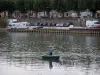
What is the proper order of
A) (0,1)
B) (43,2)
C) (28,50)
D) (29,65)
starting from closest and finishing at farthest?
(29,65), (28,50), (43,2), (0,1)

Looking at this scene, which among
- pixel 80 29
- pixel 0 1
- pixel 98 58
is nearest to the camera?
pixel 98 58

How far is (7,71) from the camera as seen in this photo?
62000mm

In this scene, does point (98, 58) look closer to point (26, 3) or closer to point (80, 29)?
point (80, 29)

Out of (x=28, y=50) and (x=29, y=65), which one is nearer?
(x=29, y=65)

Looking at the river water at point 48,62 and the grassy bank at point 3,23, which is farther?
the grassy bank at point 3,23

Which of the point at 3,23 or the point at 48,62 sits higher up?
the point at 48,62

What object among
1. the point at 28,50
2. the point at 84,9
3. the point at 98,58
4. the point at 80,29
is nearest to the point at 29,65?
the point at 98,58

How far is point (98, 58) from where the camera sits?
246 ft

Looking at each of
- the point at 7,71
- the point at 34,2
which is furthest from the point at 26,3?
the point at 7,71

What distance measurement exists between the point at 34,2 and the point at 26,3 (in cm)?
419

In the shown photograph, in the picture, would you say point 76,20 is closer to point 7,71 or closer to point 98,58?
point 98,58

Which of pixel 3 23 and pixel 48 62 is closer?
pixel 48 62

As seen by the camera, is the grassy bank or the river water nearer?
the river water

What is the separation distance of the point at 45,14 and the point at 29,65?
108 meters
